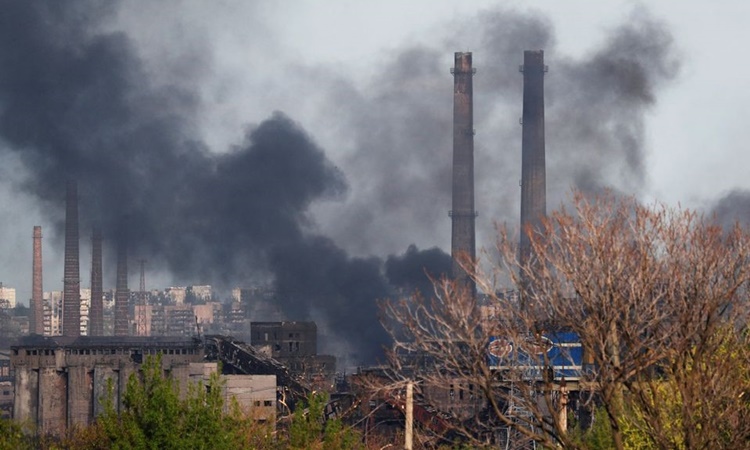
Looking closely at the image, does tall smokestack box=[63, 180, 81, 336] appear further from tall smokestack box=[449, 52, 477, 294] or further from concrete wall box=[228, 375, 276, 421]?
concrete wall box=[228, 375, 276, 421]

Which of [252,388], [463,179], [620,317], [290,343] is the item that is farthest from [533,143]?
[620,317]

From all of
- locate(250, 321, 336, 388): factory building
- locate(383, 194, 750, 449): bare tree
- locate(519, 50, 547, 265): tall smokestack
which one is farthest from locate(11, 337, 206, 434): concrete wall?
locate(383, 194, 750, 449): bare tree

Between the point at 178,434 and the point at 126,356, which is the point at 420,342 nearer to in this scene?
the point at 178,434

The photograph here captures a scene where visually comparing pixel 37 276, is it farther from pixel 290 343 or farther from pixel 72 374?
pixel 72 374

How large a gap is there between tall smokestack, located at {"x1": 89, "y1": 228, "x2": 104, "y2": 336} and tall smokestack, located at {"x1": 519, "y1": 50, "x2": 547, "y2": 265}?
1548 inches

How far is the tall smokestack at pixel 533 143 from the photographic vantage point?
118375 mm

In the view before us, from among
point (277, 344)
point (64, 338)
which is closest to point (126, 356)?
point (277, 344)

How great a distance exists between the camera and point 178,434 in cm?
2573

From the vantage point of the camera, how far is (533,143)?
394ft

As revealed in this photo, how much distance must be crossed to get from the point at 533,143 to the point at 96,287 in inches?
1656

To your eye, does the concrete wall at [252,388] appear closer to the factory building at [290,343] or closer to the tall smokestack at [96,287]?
the factory building at [290,343]

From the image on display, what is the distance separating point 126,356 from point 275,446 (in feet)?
156

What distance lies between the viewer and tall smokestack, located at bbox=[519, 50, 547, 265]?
118375mm

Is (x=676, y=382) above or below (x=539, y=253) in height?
below
